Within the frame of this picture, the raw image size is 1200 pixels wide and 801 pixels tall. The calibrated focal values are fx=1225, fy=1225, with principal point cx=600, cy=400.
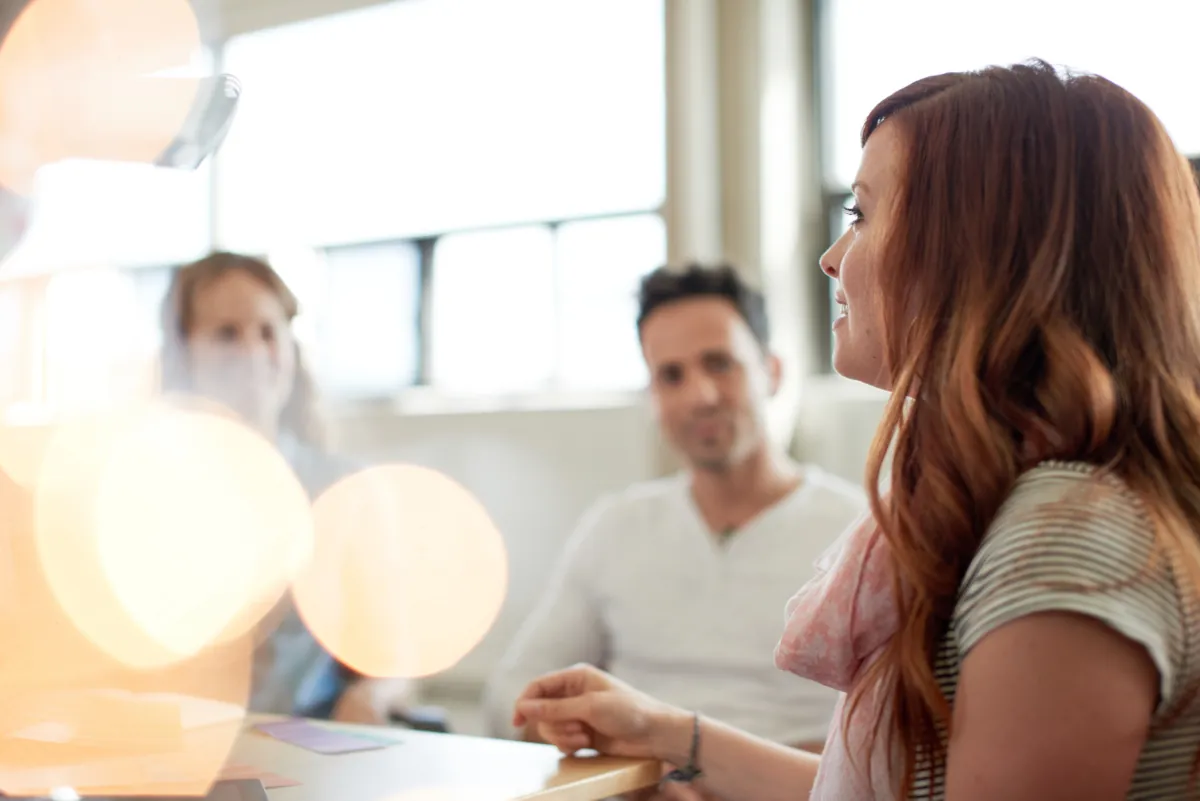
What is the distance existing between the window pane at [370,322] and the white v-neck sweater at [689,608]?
5.88 feet

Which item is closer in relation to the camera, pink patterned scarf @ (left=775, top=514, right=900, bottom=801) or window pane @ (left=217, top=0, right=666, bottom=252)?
pink patterned scarf @ (left=775, top=514, right=900, bottom=801)

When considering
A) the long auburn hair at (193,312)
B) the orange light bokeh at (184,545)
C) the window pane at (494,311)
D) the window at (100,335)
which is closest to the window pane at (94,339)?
the window at (100,335)

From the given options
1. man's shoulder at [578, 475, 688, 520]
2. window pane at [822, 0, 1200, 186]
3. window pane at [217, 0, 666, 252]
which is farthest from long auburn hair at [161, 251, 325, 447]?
window pane at [822, 0, 1200, 186]

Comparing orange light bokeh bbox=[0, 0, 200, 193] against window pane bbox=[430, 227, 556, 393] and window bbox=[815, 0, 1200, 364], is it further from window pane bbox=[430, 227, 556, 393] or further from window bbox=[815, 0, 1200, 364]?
window pane bbox=[430, 227, 556, 393]

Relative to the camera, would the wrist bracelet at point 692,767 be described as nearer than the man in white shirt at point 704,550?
Yes

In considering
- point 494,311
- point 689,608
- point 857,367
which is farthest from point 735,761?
point 494,311

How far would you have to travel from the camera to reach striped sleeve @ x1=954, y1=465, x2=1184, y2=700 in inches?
31.3

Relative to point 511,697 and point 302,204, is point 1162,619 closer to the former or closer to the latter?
point 511,697

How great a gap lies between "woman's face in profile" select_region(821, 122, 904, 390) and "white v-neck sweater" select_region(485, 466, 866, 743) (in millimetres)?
1154

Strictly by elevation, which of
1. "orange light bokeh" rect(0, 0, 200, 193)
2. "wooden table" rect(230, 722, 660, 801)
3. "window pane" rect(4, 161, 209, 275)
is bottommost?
"wooden table" rect(230, 722, 660, 801)

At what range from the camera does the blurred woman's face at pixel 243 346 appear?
2674 millimetres

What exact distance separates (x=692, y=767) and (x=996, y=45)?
7.77 feet

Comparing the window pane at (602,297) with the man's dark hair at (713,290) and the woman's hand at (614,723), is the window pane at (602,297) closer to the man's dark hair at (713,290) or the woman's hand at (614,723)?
the man's dark hair at (713,290)

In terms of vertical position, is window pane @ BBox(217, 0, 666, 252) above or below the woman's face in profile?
above
